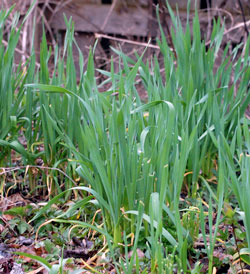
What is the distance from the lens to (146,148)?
1678 millimetres

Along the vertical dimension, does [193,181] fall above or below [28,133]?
below

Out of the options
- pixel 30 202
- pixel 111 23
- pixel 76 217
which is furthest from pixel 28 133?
pixel 111 23

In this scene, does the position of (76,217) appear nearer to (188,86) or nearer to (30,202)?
(30,202)

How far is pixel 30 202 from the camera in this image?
201 centimetres

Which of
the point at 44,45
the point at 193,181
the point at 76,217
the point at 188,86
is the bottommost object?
the point at 76,217

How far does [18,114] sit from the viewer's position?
211 centimetres

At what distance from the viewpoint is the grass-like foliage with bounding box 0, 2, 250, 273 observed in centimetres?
144

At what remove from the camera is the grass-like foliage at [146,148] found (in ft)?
4.72

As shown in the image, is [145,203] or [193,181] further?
[193,181]

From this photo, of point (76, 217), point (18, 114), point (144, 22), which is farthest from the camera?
point (144, 22)

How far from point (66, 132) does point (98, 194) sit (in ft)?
1.71

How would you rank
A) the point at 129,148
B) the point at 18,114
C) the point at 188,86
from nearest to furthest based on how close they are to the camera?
the point at 129,148
the point at 188,86
the point at 18,114

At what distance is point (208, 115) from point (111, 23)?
3001 mm

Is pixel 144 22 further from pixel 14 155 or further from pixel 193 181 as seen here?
pixel 193 181
